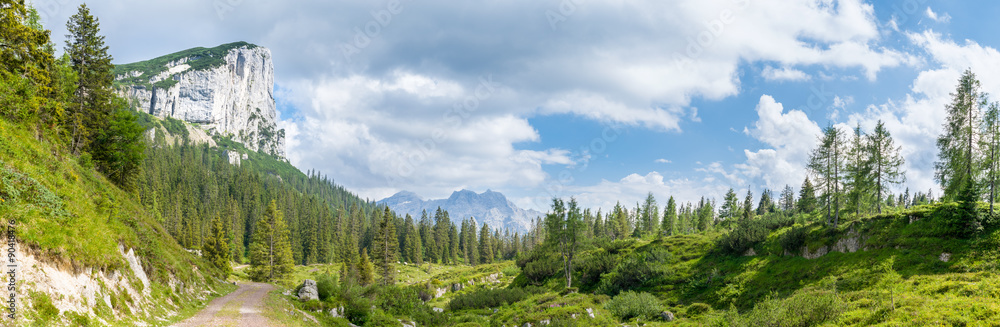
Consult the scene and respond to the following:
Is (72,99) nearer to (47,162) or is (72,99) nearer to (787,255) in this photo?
(47,162)

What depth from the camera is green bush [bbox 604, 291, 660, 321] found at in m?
33.0

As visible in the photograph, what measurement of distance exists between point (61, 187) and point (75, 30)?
2782 cm

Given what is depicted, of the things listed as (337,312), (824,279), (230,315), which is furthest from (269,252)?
(824,279)

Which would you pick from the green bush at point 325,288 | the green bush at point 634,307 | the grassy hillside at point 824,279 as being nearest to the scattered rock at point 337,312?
the green bush at point 325,288

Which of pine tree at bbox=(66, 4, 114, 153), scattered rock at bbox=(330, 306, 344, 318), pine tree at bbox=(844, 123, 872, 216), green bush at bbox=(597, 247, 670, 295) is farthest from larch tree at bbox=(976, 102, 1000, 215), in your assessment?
pine tree at bbox=(66, 4, 114, 153)

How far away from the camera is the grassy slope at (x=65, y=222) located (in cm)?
1224

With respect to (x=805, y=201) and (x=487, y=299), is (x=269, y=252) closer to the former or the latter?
(x=487, y=299)

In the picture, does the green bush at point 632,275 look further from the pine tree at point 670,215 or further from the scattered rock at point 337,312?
the pine tree at point 670,215

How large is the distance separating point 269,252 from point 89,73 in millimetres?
34556

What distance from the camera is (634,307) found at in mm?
33719

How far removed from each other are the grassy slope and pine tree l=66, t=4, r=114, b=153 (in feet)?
50.4

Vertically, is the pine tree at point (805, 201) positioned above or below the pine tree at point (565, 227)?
above

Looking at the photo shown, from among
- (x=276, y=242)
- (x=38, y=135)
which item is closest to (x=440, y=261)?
(x=276, y=242)

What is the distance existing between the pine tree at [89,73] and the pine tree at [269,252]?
28.6 m
